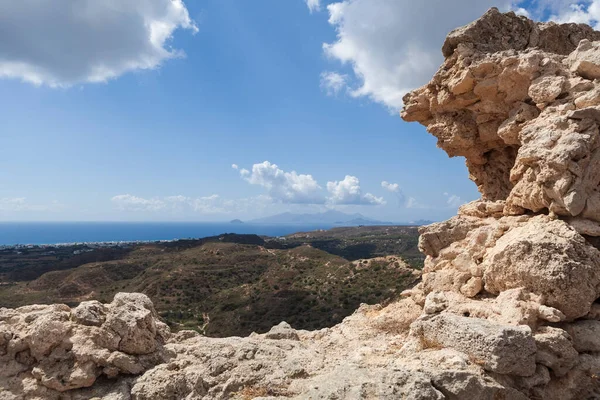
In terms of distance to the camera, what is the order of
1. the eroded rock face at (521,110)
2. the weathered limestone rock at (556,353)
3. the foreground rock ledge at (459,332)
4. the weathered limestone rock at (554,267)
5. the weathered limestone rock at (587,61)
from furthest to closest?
the weathered limestone rock at (587,61)
the eroded rock face at (521,110)
the weathered limestone rock at (554,267)
the weathered limestone rock at (556,353)
the foreground rock ledge at (459,332)

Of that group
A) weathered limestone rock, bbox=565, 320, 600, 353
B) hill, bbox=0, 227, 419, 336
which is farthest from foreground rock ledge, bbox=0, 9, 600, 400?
hill, bbox=0, 227, 419, 336

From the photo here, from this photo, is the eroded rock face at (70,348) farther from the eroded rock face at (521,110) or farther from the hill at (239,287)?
the hill at (239,287)

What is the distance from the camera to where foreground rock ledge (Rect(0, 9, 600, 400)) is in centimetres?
537

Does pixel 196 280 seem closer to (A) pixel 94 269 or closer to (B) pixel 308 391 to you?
(A) pixel 94 269

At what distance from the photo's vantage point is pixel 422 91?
13648 mm

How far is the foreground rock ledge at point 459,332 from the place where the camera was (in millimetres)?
5367

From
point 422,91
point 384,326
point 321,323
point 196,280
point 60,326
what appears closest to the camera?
point 60,326

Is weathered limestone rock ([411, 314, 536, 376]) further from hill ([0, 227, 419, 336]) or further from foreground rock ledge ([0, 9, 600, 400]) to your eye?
hill ([0, 227, 419, 336])

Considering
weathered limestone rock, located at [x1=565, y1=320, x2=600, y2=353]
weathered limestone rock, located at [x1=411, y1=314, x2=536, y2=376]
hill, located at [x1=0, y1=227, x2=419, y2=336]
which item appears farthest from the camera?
hill, located at [x1=0, y1=227, x2=419, y2=336]

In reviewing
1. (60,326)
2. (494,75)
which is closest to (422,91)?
(494,75)

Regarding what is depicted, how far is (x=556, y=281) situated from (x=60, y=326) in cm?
873

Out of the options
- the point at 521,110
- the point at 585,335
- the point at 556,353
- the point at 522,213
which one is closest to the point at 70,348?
the point at 556,353

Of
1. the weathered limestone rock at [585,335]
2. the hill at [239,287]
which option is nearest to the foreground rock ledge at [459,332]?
the weathered limestone rock at [585,335]

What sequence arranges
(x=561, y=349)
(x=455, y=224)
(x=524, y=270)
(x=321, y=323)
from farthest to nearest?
(x=321, y=323) → (x=455, y=224) → (x=524, y=270) → (x=561, y=349)
